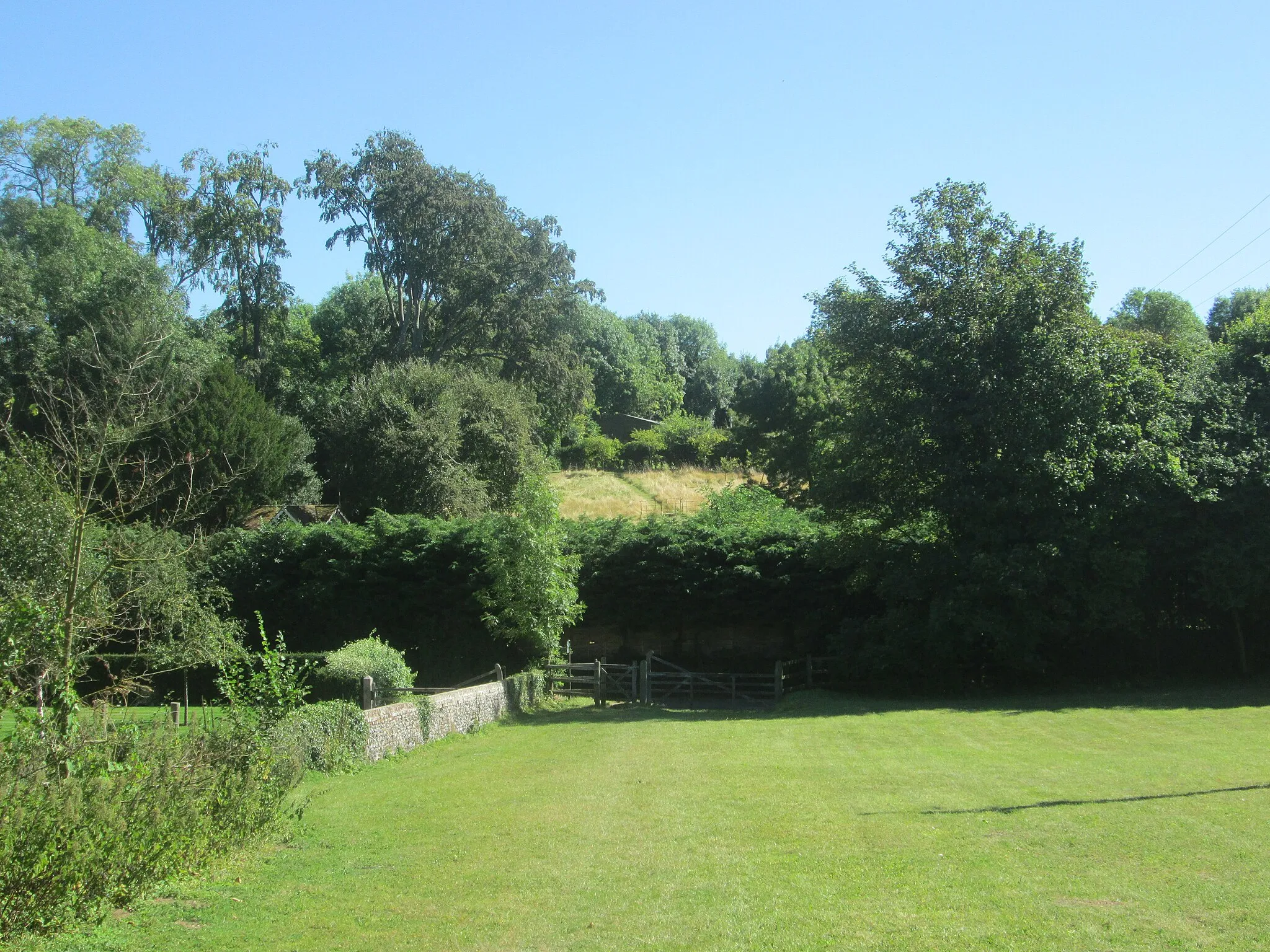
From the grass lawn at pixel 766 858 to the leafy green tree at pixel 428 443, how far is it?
26480 mm

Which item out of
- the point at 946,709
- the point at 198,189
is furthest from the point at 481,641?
the point at 198,189

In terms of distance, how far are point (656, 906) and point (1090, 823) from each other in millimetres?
5102

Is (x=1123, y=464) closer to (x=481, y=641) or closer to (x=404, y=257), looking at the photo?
(x=481, y=641)

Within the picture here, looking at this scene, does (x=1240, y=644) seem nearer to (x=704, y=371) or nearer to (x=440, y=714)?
(x=440, y=714)

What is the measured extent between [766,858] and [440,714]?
1245 cm

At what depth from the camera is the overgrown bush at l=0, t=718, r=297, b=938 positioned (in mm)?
6840

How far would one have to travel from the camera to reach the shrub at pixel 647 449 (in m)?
69.4

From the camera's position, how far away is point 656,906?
7.61 m

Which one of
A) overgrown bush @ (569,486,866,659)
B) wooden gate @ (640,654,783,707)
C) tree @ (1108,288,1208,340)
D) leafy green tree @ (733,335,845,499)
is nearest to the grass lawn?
wooden gate @ (640,654,783,707)

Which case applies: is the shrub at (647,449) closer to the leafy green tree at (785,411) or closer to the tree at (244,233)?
the leafy green tree at (785,411)

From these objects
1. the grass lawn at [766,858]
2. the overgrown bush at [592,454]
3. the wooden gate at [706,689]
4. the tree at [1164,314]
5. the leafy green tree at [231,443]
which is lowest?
the grass lawn at [766,858]

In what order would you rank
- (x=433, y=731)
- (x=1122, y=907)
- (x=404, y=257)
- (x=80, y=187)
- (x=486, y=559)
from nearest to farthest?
(x=1122, y=907) < (x=433, y=731) < (x=486, y=559) < (x=404, y=257) < (x=80, y=187)

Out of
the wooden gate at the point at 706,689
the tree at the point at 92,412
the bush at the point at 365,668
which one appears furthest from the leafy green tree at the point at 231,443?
the wooden gate at the point at 706,689

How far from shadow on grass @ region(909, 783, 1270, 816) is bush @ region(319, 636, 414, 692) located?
1401 cm
